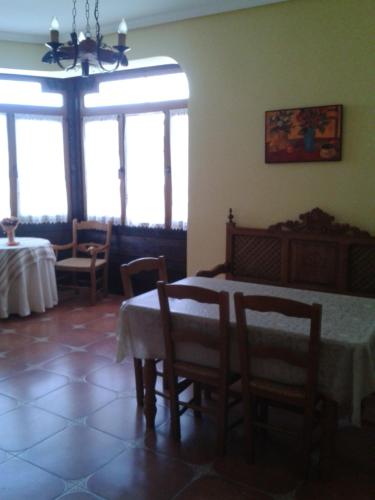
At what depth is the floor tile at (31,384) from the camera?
9.93 feet

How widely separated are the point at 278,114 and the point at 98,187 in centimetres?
255

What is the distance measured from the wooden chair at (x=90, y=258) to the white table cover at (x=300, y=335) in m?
2.47

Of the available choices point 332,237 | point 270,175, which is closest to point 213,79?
point 270,175

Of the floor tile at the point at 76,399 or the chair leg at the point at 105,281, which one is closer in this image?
the floor tile at the point at 76,399

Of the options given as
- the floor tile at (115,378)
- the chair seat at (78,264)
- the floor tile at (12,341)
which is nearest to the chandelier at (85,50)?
the floor tile at (115,378)

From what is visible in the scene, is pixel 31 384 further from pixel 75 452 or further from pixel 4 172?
pixel 4 172

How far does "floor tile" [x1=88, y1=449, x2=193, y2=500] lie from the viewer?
2.08 metres

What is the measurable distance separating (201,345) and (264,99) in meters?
2.53

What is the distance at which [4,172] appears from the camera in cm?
529

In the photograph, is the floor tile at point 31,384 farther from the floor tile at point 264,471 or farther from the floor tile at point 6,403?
the floor tile at point 264,471

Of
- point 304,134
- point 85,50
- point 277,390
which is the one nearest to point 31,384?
point 277,390

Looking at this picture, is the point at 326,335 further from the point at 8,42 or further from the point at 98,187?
the point at 8,42

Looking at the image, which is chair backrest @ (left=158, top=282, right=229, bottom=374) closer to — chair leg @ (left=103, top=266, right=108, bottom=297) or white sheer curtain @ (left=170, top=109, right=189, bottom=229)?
white sheer curtain @ (left=170, top=109, right=189, bottom=229)

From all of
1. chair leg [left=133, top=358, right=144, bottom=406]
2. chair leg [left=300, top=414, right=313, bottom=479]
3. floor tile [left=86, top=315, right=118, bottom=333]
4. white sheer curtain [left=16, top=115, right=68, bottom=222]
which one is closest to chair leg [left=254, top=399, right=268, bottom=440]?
chair leg [left=300, top=414, right=313, bottom=479]
